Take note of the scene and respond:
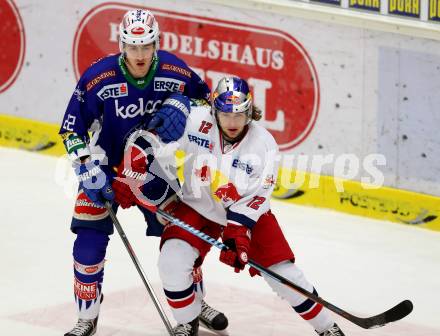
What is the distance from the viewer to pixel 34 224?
688cm

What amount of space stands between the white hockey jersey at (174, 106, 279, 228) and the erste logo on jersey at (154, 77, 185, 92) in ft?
0.48

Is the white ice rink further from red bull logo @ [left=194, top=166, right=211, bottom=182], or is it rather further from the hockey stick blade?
red bull logo @ [left=194, top=166, right=211, bottom=182]

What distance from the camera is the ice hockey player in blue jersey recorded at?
501 centimetres

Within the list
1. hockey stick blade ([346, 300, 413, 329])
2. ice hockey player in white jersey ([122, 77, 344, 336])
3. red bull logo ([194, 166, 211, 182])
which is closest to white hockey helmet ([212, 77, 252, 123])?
ice hockey player in white jersey ([122, 77, 344, 336])

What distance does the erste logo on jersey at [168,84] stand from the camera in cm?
513

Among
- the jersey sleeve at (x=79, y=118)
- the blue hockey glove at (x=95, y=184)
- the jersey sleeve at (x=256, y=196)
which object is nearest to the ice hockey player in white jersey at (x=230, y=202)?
the jersey sleeve at (x=256, y=196)

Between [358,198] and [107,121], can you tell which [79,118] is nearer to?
[107,121]

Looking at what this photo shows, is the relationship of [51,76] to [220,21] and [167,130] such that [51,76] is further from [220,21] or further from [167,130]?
[167,130]

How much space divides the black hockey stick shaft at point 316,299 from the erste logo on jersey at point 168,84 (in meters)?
0.53

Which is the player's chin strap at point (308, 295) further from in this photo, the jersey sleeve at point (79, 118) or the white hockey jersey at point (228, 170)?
the jersey sleeve at point (79, 118)

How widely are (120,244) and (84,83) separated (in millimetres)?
1788

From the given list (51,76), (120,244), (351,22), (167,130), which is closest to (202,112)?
(167,130)

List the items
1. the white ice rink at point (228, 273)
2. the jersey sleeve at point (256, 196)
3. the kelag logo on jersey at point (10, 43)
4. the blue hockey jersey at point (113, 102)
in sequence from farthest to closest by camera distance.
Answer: the kelag logo on jersey at point (10, 43) < the white ice rink at point (228, 273) < the blue hockey jersey at point (113, 102) < the jersey sleeve at point (256, 196)

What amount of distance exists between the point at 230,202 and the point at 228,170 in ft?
0.46
